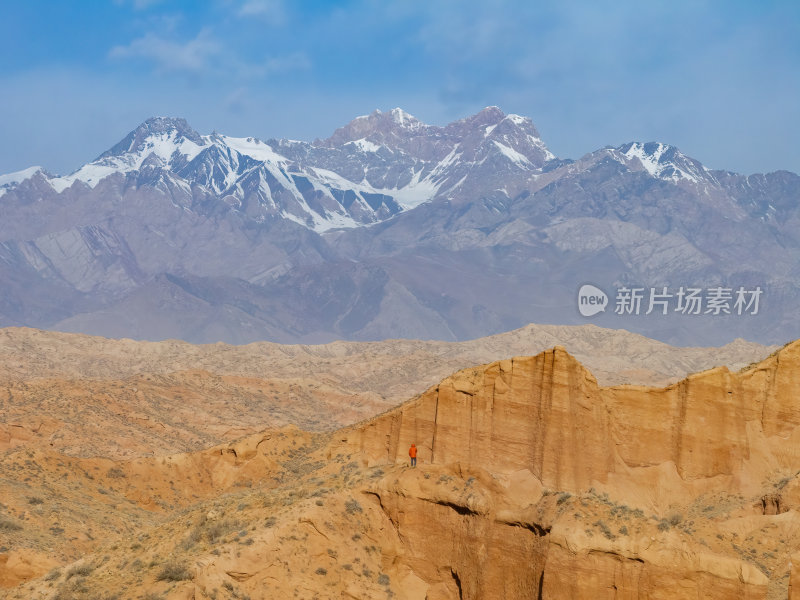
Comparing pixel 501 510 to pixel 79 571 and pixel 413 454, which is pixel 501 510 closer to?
pixel 413 454

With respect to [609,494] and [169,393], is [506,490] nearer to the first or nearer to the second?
[609,494]

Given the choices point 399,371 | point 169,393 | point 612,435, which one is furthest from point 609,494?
point 399,371

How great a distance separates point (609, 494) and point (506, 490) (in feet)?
13.5

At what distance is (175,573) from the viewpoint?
33.7m

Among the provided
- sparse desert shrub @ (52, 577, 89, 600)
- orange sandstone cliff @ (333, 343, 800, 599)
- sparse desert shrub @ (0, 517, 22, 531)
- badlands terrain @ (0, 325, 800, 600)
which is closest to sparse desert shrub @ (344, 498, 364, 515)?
badlands terrain @ (0, 325, 800, 600)

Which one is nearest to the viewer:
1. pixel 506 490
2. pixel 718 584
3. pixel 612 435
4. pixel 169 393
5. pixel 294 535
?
pixel 718 584

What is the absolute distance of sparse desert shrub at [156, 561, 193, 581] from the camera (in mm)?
33625

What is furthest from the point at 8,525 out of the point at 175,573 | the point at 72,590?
the point at 175,573

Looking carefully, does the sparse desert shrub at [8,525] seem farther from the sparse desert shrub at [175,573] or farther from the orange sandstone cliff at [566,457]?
the sparse desert shrub at [175,573]

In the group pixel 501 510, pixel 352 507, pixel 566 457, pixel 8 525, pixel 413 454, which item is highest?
pixel 566 457

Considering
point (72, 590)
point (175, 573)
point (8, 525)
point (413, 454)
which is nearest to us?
point (175, 573)

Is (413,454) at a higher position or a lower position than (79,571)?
higher

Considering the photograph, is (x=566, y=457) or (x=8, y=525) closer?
(x=566, y=457)

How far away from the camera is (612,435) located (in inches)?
1694
